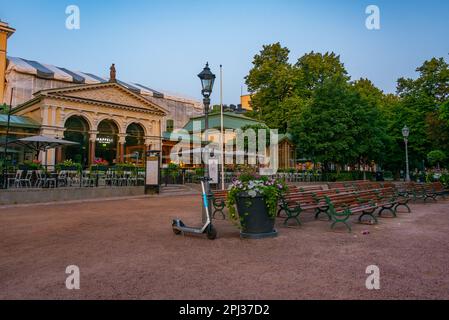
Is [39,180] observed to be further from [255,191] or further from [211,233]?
[255,191]

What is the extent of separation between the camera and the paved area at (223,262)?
3.93 metres

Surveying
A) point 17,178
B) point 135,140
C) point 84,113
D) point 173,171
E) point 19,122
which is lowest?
point 17,178

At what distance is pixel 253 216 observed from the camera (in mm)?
6984

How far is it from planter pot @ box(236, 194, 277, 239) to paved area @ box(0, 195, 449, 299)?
0.99ft

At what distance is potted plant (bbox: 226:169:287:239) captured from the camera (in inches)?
273

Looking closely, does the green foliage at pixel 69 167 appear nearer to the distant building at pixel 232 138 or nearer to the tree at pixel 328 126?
the distant building at pixel 232 138

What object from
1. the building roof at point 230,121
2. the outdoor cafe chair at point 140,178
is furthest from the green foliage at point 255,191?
the building roof at point 230,121

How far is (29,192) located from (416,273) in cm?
1517

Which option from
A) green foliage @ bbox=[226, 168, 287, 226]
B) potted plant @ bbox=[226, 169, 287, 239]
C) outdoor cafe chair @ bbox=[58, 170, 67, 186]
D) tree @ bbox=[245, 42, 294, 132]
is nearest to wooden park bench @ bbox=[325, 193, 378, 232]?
green foliage @ bbox=[226, 168, 287, 226]

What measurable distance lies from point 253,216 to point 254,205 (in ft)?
0.80

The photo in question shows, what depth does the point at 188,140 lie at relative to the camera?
38.8 meters
